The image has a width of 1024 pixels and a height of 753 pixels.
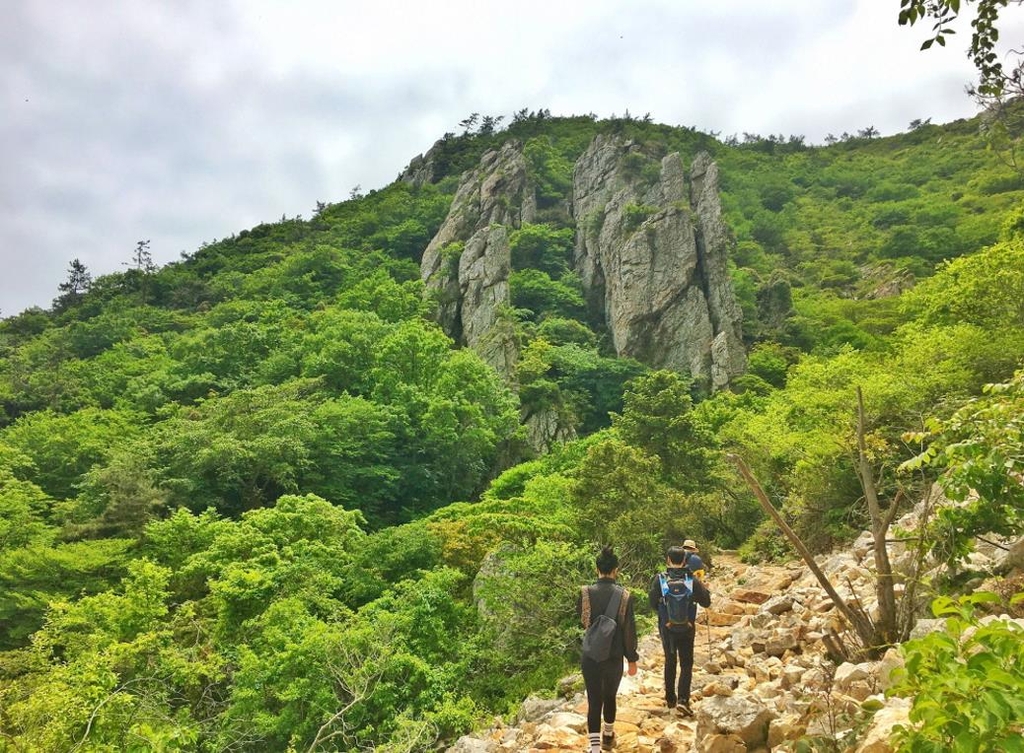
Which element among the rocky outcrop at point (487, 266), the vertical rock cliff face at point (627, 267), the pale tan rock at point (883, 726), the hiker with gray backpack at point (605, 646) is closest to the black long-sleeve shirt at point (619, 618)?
the hiker with gray backpack at point (605, 646)

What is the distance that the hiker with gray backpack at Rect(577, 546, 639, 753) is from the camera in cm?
480

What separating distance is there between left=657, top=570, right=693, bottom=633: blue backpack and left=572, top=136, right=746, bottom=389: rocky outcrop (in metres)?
29.6

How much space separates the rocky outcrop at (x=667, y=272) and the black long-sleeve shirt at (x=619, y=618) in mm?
30472

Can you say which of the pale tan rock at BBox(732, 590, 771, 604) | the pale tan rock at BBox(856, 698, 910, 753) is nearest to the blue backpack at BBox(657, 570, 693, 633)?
the pale tan rock at BBox(856, 698, 910, 753)

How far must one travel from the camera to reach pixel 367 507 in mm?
26625

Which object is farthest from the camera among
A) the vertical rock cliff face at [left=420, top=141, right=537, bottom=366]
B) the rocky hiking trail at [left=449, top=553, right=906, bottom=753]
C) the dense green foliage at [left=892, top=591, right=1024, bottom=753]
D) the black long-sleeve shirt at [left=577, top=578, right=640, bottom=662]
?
the vertical rock cliff face at [left=420, top=141, right=537, bottom=366]

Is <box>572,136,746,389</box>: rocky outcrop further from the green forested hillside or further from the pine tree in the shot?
the pine tree

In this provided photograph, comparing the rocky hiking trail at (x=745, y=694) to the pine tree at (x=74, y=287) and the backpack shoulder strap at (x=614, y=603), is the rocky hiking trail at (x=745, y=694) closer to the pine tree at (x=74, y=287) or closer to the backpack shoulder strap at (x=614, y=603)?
the backpack shoulder strap at (x=614, y=603)

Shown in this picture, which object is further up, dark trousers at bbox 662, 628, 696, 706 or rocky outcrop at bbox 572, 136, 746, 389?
rocky outcrop at bbox 572, 136, 746, 389

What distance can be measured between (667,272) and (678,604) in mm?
36957

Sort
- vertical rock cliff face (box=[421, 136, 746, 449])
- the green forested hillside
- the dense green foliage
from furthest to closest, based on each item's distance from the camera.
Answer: vertical rock cliff face (box=[421, 136, 746, 449]) < the green forested hillside < the dense green foliage

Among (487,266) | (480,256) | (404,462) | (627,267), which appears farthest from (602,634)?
(480,256)

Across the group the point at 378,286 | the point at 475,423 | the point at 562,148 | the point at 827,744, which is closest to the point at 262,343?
the point at 378,286

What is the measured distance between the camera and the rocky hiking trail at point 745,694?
12.3ft
